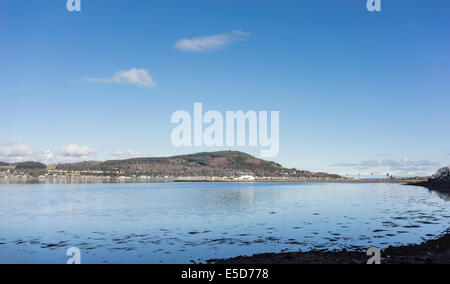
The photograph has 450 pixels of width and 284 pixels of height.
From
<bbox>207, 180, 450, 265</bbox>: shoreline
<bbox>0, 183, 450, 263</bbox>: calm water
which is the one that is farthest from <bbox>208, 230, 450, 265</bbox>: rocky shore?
<bbox>0, 183, 450, 263</bbox>: calm water

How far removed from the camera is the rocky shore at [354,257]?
24.3 meters

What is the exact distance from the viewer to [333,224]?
45.6m

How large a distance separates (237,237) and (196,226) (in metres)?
9.33

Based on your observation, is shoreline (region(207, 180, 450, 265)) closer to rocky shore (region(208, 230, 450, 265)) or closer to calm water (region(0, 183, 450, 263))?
rocky shore (region(208, 230, 450, 265))

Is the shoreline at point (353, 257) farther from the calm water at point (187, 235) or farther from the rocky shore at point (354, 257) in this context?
the calm water at point (187, 235)

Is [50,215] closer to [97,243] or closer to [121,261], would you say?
[97,243]

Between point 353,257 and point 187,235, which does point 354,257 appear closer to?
point 353,257

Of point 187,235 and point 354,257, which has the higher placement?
point 354,257

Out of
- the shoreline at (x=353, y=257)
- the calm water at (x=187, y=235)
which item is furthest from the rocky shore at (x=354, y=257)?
the calm water at (x=187, y=235)

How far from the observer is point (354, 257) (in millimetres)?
26062

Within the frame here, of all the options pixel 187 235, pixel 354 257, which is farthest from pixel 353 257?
pixel 187 235

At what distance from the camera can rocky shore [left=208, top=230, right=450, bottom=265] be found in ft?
79.6

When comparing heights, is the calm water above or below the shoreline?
below
